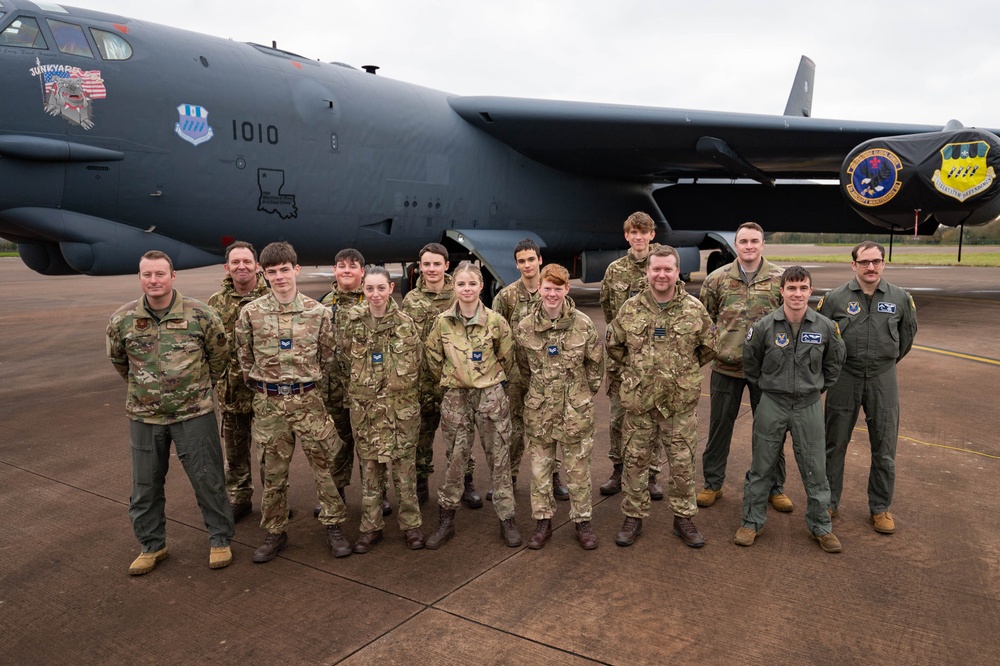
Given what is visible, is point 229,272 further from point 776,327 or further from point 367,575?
point 776,327

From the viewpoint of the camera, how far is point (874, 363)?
13.5ft

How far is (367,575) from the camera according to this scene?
366 centimetres

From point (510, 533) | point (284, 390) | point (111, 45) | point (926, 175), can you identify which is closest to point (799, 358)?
point (510, 533)

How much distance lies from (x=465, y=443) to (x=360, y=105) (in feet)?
23.1

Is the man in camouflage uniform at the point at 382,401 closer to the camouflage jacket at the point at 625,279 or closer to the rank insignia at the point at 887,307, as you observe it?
the camouflage jacket at the point at 625,279

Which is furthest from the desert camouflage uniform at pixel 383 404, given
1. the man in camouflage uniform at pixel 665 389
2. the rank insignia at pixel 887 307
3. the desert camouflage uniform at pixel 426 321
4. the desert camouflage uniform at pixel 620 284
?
the rank insignia at pixel 887 307

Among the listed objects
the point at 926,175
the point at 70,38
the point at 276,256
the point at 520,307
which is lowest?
the point at 520,307

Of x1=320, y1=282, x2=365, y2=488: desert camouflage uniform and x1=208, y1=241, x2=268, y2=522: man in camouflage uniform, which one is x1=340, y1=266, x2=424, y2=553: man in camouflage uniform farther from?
x1=208, y1=241, x2=268, y2=522: man in camouflage uniform

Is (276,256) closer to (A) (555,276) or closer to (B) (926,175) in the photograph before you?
(A) (555,276)

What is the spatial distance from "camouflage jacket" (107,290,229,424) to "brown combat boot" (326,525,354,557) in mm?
1013

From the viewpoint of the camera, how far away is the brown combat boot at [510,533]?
157 inches

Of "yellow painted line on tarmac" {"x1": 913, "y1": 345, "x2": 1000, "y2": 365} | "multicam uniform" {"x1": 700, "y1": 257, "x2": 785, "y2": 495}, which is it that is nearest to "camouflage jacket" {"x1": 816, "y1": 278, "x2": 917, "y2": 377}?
"multicam uniform" {"x1": 700, "y1": 257, "x2": 785, "y2": 495}

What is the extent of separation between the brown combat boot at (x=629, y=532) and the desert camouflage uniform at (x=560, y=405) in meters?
0.24

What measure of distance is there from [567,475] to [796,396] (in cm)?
143
